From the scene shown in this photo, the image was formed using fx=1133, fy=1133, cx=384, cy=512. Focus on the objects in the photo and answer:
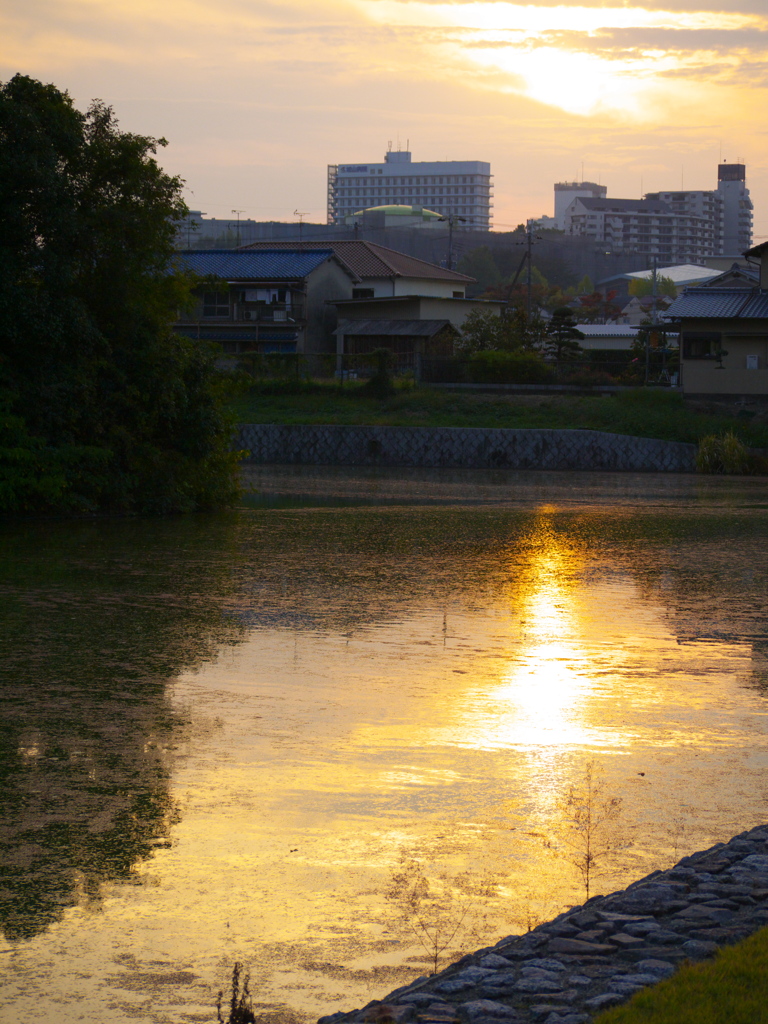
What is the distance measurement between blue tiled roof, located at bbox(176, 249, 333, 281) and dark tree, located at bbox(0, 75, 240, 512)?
25620 millimetres

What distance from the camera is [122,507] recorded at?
18.2 m

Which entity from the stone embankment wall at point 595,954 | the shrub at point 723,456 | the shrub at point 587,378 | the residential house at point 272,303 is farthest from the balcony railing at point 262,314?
the stone embankment wall at point 595,954

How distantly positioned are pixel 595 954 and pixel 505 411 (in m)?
30.7

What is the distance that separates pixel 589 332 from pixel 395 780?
5423cm

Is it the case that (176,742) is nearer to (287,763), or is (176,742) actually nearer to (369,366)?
(287,763)

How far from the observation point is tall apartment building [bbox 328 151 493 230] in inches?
7037

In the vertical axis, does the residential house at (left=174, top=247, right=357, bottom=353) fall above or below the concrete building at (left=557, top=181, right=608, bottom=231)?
below

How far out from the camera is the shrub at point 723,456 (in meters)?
28.8

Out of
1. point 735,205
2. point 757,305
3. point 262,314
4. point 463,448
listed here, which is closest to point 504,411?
point 463,448

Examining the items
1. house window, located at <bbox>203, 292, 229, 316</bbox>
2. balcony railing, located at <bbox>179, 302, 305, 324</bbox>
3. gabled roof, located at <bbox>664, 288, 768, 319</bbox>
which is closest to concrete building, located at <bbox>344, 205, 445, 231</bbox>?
house window, located at <bbox>203, 292, 229, 316</bbox>

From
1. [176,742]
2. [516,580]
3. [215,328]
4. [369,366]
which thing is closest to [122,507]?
[516,580]

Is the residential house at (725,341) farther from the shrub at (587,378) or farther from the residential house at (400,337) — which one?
the residential house at (400,337)

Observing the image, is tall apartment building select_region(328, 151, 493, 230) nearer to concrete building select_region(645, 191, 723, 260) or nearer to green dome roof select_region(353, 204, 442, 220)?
concrete building select_region(645, 191, 723, 260)

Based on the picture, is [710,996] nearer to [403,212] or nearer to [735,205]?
[403,212]
